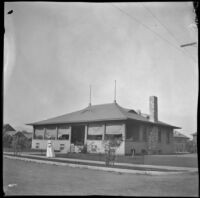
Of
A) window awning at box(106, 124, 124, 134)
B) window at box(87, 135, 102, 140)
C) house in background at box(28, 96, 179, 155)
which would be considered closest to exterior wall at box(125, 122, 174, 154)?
house in background at box(28, 96, 179, 155)

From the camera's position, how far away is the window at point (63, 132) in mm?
19784

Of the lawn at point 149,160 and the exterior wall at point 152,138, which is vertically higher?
the exterior wall at point 152,138

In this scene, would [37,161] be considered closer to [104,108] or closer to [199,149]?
[104,108]

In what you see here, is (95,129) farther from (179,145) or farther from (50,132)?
(179,145)


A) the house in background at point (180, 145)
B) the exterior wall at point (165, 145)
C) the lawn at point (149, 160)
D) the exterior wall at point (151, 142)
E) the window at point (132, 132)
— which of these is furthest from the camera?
the house in background at point (180, 145)

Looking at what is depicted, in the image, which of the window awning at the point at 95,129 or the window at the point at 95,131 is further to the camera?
the window awning at the point at 95,129

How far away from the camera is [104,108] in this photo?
60.0 ft

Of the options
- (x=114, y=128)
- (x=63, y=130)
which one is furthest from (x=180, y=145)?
(x=63, y=130)

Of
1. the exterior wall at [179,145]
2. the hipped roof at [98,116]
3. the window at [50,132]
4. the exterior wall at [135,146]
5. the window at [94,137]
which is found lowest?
the exterior wall at [179,145]

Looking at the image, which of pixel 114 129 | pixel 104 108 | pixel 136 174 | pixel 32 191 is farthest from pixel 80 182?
pixel 114 129

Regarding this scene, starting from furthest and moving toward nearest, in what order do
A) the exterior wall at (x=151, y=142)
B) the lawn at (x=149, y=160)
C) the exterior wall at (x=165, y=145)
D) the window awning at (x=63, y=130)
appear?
1. the exterior wall at (x=165, y=145)
2. the window awning at (x=63, y=130)
3. the exterior wall at (x=151, y=142)
4. the lawn at (x=149, y=160)

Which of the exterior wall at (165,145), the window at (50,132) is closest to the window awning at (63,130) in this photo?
the window at (50,132)

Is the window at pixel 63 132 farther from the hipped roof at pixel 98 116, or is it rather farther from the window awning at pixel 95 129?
the window awning at pixel 95 129

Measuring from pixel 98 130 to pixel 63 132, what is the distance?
281cm
